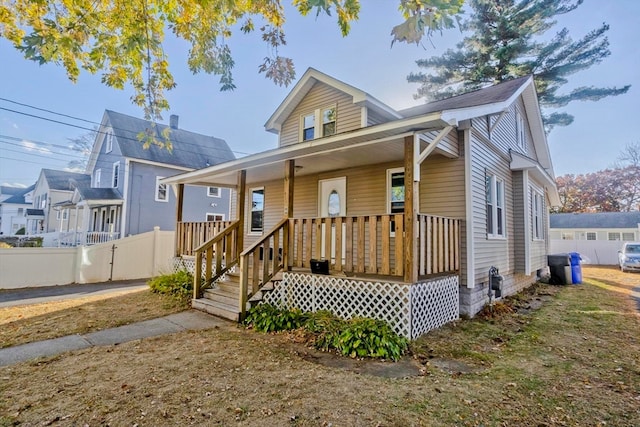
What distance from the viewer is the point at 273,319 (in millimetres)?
5891

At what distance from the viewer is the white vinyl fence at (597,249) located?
21609 millimetres

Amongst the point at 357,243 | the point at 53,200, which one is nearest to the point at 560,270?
the point at 357,243

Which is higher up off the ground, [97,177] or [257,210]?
[97,177]

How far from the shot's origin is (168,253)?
44.8ft

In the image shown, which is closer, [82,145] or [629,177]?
[82,145]

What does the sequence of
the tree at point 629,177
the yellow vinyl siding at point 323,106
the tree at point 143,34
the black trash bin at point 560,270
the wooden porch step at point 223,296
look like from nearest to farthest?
the tree at point 143,34 → the wooden porch step at point 223,296 → the yellow vinyl siding at point 323,106 → the black trash bin at point 560,270 → the tree at point 629,177

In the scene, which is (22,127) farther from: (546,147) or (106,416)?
(546,147)

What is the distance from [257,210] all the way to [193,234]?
2422mm

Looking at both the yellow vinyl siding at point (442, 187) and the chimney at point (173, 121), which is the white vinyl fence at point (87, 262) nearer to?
the yellow vinyl siding at point (442, 187)

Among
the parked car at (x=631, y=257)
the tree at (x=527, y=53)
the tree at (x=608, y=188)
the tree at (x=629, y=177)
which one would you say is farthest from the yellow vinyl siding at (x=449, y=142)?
the tree at (x=629, y=177)

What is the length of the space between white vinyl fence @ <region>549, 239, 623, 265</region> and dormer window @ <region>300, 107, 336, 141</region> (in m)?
20.1

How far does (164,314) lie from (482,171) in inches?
308

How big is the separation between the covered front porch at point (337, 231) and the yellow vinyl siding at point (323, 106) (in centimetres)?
139

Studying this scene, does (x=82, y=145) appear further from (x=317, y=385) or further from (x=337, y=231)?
(x=317, y=385)
